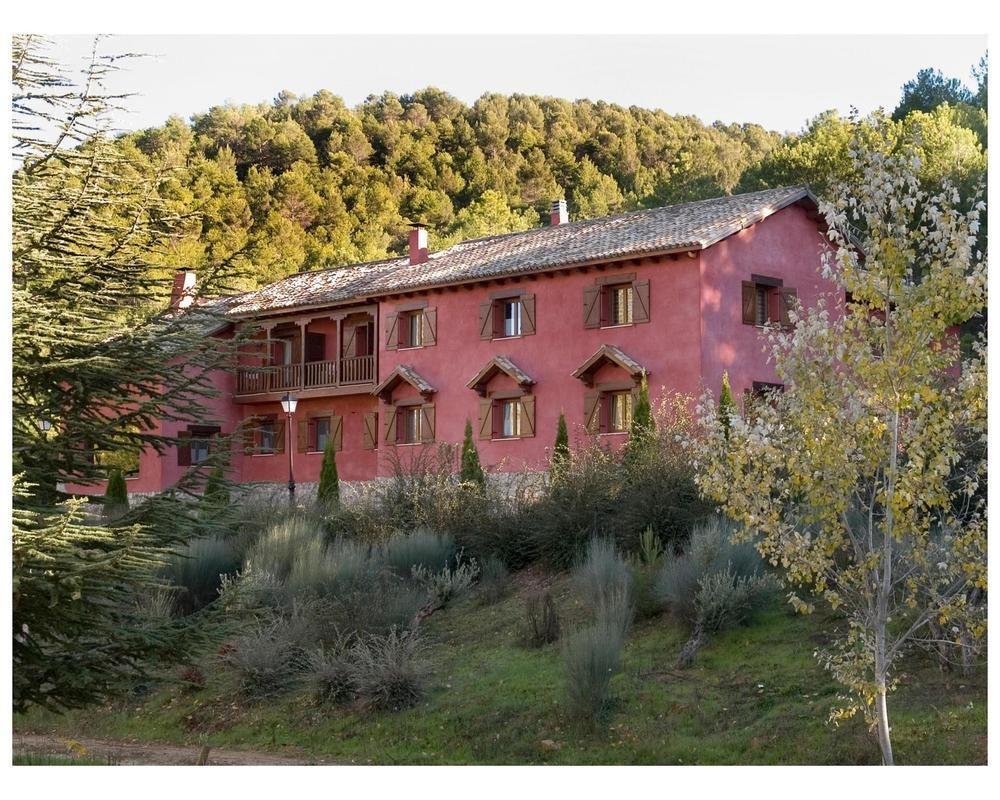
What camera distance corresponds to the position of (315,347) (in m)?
36.4

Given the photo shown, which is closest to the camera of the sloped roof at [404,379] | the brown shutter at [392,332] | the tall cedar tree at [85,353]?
the tall cedar tree at [85,353]

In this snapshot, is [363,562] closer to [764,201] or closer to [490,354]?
[490,354]

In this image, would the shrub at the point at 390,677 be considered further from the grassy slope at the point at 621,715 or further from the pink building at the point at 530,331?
the pink building at the point at 530,331

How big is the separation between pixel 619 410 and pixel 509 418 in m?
3.08

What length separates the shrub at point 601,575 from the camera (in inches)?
642

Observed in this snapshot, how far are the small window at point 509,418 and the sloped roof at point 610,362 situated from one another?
85.3 inches

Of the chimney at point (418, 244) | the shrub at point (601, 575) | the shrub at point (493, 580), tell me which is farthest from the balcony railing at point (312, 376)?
the shrub at point (601, 575)

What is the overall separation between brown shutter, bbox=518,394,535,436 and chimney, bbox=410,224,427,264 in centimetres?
647

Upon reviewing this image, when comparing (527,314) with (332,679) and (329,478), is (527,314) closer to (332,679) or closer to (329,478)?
(329,478)

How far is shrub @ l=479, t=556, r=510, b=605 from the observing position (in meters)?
18.4

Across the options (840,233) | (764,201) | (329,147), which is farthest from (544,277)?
(329,147)

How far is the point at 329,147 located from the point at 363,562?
34.2 metres

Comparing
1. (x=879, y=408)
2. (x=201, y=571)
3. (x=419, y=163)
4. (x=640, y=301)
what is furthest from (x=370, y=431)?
(x=879, y=408)

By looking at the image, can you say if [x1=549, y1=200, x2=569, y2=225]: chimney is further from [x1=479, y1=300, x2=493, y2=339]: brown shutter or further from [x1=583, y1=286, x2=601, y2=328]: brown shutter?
[x1=583, y1=286, x2=601, y2=328]: brown shutter
